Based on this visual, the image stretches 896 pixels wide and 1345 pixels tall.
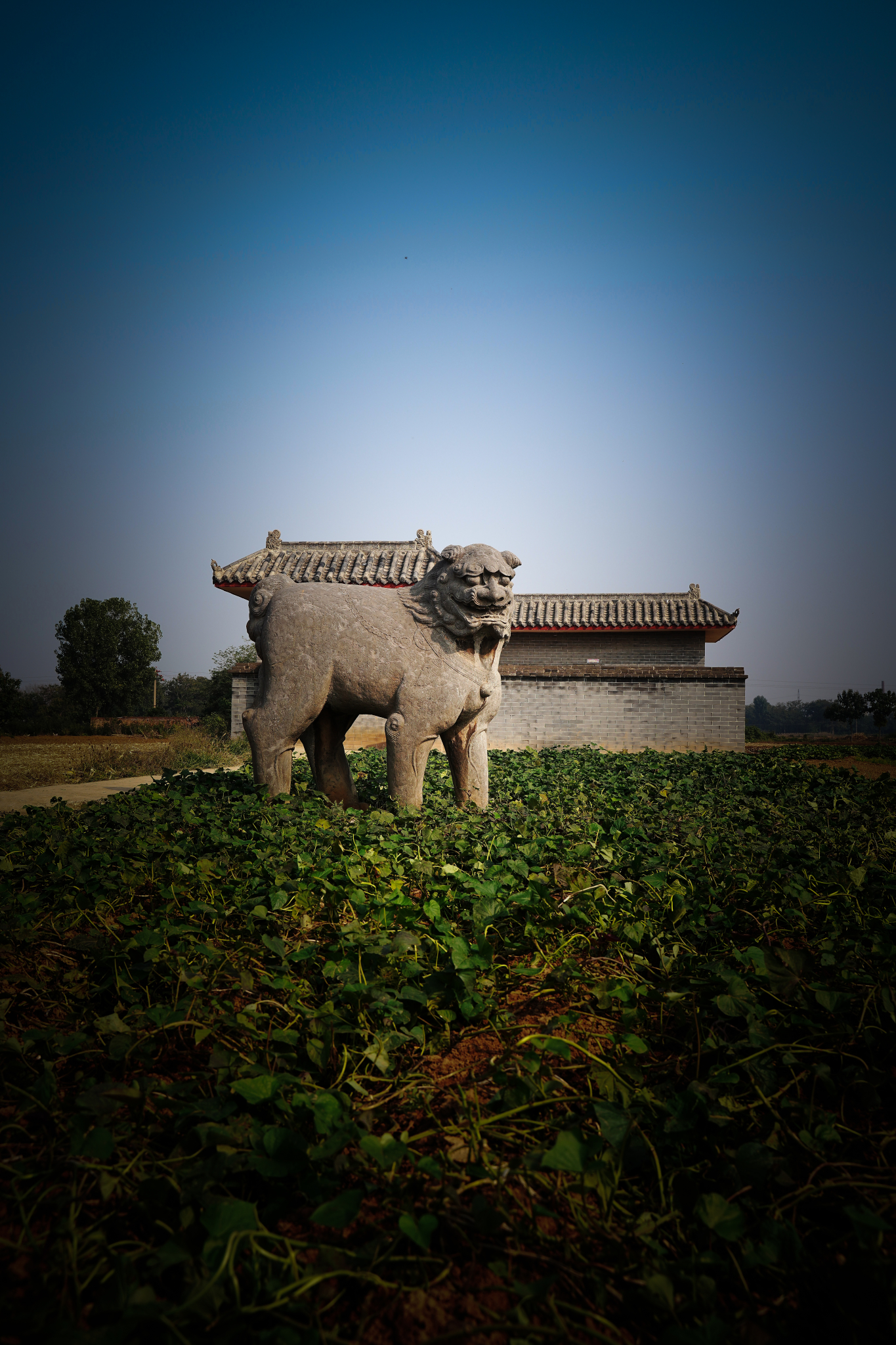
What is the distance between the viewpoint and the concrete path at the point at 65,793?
6254 millimetres

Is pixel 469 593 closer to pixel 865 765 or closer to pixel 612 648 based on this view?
pixel 865 765

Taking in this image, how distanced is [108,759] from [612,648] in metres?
10.6

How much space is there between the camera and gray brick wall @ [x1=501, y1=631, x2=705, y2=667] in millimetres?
14594

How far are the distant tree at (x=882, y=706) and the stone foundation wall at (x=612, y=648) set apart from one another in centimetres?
1582

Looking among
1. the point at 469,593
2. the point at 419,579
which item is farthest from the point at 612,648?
the point at 469,593

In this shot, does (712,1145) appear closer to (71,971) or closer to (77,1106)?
(77,1106)

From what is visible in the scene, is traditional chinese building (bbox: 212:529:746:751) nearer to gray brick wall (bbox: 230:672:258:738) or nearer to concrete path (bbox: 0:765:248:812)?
gray brick wall (bbox: 230:672:258:738)

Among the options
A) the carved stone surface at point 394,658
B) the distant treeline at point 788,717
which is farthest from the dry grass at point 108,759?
the distant treeline at point 788,717

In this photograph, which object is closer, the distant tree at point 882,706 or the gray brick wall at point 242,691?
the gray brick wall at point 242,691

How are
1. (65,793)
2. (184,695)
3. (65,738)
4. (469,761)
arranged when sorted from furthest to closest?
(184,695)
(65,738)
(65,793)
(469,761)

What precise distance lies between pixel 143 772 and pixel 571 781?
272 inches

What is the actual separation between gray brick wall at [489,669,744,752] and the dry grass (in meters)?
5.06

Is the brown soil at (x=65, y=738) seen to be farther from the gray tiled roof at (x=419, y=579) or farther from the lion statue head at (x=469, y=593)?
the lion statue head at (x=469, y=593)

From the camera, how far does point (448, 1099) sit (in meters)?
1.53
